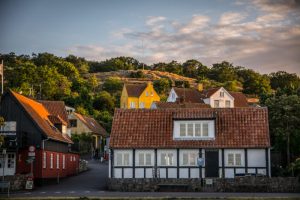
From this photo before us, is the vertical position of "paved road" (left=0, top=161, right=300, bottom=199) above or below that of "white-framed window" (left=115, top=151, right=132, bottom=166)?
below

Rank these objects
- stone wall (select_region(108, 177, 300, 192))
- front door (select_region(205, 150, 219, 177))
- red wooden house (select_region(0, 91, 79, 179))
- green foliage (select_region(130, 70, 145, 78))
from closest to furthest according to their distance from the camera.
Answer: stone wall (select_region(108, 177, 300, 192)) → front door (select_region(205, 150, 219, 177)) → red wooden house (select_region(0, 91, 79, 179)) → green foliage (select_region(130, 70, 145, 78))

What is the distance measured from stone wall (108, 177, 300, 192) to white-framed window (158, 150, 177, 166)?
2473 millimetres

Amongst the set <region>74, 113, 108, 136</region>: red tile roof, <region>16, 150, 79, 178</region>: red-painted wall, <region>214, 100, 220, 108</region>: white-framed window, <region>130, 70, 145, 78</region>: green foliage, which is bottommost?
<region>16, 150, 79, 178</region>: red-painted wall

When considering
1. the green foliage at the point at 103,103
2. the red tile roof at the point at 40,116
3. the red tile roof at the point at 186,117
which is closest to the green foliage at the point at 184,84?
the green foliage at the point at 103,103

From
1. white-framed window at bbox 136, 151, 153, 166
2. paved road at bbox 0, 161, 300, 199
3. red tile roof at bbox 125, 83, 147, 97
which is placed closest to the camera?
paved road at bbox 0, 161, 300, 199

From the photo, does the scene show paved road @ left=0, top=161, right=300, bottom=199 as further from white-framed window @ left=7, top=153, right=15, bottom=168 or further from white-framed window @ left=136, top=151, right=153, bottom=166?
white-framed window @ left=7, top=153, right=15, bottom=168

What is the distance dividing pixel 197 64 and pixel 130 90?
292ft

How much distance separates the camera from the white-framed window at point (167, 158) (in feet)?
148

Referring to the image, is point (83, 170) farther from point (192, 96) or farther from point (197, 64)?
point (197, 64)

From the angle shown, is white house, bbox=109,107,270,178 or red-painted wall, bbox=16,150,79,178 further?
red-painted wall, bbox=16,150,79,178

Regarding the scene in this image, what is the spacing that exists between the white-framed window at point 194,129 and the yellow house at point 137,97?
5785cm

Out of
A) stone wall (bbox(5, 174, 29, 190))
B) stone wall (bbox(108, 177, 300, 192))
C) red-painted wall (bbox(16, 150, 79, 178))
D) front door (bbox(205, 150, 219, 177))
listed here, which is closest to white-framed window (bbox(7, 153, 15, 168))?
red-painted wall (bbox(16, 150, 79, 178))

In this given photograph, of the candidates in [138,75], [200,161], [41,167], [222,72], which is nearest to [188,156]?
[200,161]

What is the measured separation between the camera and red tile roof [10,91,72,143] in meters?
48.0
